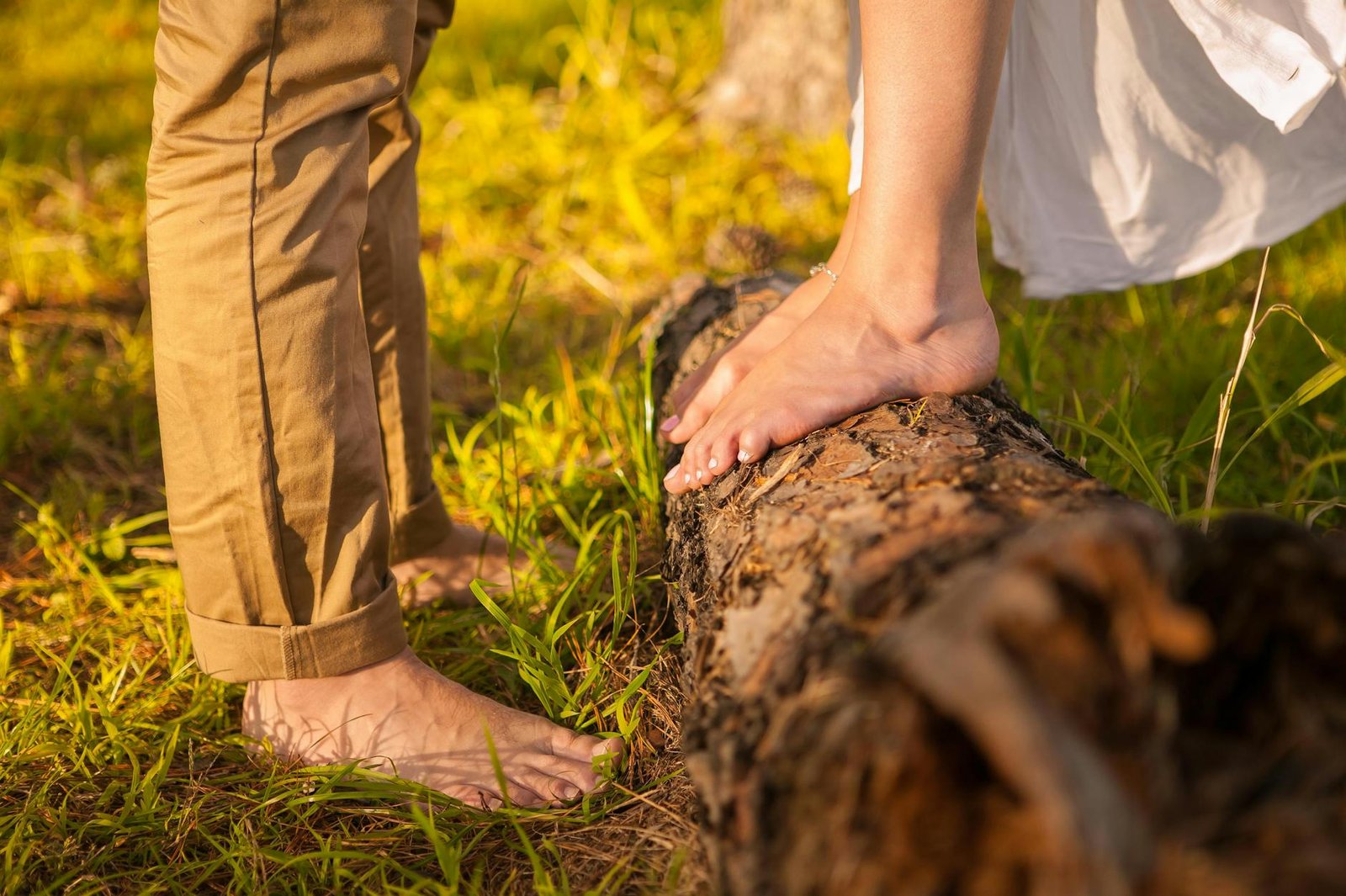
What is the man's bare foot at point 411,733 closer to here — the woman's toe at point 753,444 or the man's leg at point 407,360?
the man's leg at point 407,360

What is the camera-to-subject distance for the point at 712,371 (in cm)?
153

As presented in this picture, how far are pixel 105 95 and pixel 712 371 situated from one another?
3.94 metres

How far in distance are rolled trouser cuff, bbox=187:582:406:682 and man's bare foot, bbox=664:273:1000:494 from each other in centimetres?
49

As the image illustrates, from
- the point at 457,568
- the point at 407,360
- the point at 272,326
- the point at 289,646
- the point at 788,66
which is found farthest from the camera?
the point at 788,66

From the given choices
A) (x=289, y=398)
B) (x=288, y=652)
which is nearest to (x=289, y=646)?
(x=288, y=652)

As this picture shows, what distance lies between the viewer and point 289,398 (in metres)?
1.21

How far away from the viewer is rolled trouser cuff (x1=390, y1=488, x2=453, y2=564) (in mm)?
1715

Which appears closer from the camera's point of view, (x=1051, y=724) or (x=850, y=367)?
(x=1051, y=724)

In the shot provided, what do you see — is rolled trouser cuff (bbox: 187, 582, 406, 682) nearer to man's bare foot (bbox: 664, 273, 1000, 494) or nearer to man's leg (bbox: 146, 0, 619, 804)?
man's leg (bbox: 146, 0, 619, 804)

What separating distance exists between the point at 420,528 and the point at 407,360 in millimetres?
304

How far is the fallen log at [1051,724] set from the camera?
599 mm

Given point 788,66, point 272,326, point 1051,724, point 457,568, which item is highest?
point 788,66

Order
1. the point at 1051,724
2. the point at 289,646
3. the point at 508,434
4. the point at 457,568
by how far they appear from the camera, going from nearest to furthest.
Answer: the point at 1051,724 < the point at 289,646 < the point at 457,568 < the point at 508,434

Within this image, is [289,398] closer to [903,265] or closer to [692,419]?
[692,419]
